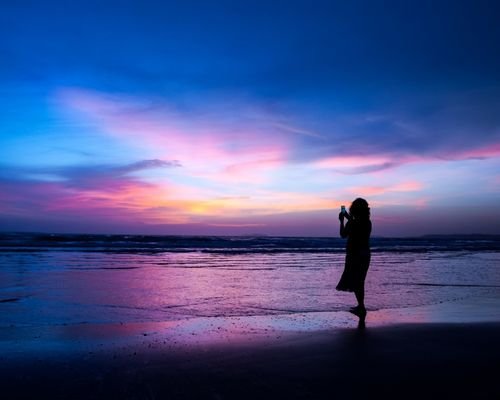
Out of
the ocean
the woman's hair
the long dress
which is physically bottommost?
the ocean

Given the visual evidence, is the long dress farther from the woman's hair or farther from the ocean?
the ocean

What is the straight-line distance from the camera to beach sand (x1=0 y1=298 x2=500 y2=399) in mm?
4246

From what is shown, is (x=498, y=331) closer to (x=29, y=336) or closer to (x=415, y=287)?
(x=415, y=287)

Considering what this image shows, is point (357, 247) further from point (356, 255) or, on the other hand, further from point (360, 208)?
point (360, 208)

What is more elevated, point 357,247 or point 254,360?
point 357,247

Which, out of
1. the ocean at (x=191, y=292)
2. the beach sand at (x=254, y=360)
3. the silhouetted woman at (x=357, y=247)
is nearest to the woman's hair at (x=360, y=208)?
the silhouetted woman at (x=357, y=247)

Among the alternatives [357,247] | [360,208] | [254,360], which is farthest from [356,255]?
[254,360]

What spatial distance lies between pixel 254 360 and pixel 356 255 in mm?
3550

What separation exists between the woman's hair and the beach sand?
1925mm

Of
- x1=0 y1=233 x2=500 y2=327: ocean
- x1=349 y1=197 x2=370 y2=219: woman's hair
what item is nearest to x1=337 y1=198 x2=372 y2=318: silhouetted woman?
x1=349 y1=197 x2=370 y2=219: woman's hair

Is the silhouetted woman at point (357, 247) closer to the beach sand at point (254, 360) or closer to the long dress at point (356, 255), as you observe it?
the long dress at point (356, 255)

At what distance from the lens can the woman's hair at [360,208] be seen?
26.6 feet

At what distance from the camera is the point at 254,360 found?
5184mm

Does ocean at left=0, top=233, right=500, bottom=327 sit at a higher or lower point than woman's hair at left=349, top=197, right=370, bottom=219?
lower
